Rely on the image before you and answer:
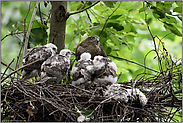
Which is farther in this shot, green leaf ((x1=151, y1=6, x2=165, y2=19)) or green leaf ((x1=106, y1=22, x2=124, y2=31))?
green leaf ((x1=106, y1=22, x2=124, y2=31))

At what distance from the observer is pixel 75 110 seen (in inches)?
82.9

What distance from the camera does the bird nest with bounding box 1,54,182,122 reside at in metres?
2.08

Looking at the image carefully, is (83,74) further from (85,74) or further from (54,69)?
(54,69)

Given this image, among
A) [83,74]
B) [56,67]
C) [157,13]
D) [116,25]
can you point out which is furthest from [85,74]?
[157,13]

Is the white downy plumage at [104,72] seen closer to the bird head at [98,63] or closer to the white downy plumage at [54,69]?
the bird head at [98,63]

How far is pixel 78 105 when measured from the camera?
7.25 feet

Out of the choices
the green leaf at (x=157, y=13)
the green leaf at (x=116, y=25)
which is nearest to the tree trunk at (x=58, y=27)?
the green leaf at (x=116, y=25)

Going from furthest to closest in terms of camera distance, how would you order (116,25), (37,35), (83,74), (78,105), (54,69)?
(37,35)
(116,25)
(54,69)
(83,74)
(78,105)

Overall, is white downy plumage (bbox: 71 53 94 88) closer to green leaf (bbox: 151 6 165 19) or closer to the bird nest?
the bird nest

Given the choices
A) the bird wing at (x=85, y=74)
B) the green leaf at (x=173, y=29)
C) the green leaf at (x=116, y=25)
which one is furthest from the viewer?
the green leaf at (x=116, y=25)

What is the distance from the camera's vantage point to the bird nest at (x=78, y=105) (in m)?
2.08

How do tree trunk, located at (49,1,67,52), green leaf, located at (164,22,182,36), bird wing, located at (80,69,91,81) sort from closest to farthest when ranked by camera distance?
bird wing, located at (80,69,91,81), green leaf, located at (164,22,182,36), tree trunk, located at (49,1,67,52)

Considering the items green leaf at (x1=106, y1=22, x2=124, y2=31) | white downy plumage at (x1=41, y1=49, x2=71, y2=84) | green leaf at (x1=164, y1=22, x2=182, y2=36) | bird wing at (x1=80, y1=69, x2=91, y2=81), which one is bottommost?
bird wing at (x1=80, y1=69, x2=91, y2=81)

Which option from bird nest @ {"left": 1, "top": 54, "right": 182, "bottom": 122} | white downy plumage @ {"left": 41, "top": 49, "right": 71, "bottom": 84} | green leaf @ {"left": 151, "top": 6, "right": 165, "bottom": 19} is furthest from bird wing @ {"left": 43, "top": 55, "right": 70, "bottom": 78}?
green leaf @ {"left": 151, "top": 6, "right": 165, "bottom": 19}
